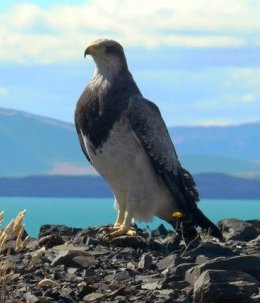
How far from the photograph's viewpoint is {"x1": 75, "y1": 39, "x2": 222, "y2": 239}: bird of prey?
42.7 feet

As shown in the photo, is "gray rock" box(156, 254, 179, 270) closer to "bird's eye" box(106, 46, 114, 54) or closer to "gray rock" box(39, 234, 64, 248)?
"gray rock" box(39, 234, 64, 248)

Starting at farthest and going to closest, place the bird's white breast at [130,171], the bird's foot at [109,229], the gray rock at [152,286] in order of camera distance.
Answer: the bird's foot at [109,229] < the bird's white breast at [130,171] < the gray rock at [152,286]

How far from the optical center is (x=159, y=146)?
13.2 m

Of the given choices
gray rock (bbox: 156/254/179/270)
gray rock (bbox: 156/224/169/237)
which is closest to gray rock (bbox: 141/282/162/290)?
gray rock (bbox: 156/254/179/270)

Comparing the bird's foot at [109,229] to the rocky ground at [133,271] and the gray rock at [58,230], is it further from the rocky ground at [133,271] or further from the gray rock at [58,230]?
the gray rock at [58,230]

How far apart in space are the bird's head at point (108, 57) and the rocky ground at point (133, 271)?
1843 millimetres

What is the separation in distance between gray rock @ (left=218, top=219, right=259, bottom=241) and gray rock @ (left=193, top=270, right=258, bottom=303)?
3902mm

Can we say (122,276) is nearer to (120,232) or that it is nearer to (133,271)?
(133,271)

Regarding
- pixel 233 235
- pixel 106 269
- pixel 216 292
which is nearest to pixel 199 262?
pixel 106 269

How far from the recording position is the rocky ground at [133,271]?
989 cm

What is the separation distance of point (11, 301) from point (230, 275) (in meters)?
1.83

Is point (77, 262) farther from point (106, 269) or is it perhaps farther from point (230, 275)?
point (230, 275)

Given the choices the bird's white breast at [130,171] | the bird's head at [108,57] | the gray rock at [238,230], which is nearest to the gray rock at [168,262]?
the bird's white breast at [130,171]

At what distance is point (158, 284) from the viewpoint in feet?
33.9
